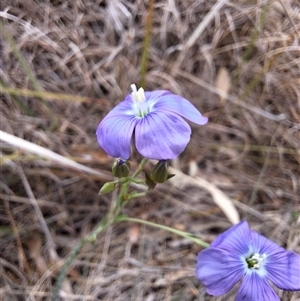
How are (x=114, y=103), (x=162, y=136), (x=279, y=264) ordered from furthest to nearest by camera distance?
1. (x=114, y=103)
2. (x=279, y=264)
3. (x=162, y=136)

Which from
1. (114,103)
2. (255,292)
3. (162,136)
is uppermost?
(162,136)

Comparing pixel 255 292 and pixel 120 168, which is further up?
pixel 120 168

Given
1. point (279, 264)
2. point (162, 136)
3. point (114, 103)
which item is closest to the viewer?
point (162, 136)

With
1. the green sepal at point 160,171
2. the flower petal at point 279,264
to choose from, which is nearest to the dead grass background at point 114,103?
the flower petal at point 279,264

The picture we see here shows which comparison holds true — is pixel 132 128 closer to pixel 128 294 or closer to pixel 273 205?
pixel 128 294

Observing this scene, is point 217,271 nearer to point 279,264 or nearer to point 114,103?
point 279,264

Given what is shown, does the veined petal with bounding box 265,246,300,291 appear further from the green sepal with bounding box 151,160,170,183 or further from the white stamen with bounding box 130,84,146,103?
the white stamen with bounding box 130,84,146,103

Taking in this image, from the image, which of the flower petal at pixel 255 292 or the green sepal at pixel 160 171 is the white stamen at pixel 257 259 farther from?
the green sepal at pixel 160 171

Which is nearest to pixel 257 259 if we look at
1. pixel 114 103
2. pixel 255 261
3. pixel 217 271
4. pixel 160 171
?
pixel 255 261
